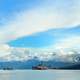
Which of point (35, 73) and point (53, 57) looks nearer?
point (53, 57)

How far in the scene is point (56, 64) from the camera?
426 inches

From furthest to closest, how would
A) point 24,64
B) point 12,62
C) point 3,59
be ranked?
1. point 24,64
2. point 12,62
3. point 3,59

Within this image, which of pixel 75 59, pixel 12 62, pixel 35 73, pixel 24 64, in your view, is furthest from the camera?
pixel 35 73

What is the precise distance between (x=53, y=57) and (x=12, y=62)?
1699 mm

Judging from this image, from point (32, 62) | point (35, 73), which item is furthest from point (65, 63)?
point (35, 73)

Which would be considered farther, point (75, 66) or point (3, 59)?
point (75, 66)

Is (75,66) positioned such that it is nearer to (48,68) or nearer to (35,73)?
(48,68)

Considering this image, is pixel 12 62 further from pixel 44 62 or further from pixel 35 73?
pixel 35 73

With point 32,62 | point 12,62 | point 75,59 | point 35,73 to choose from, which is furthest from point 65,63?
point 35,73

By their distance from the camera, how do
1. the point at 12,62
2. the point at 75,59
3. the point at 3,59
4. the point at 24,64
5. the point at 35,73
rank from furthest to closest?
the point at 35,73 < the point at 75,59 < the point at 24,64 < the point at 12,62 < the point at 3,59

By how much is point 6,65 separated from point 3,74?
2.31 meters

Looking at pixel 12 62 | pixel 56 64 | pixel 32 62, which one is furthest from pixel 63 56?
pixel 12 62

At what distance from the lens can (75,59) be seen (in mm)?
11164

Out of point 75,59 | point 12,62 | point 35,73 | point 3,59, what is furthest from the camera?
point 35,73
